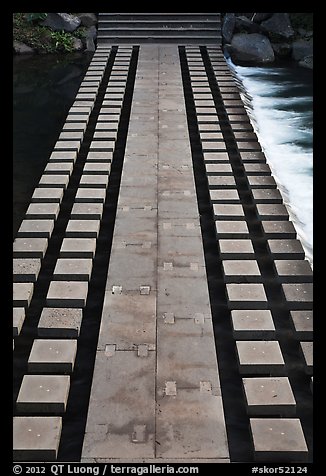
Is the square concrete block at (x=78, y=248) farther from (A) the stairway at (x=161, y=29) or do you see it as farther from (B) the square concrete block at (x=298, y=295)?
(A) the stairway at (x=161, y=29)

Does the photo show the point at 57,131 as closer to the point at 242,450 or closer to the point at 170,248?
the point at 170,248

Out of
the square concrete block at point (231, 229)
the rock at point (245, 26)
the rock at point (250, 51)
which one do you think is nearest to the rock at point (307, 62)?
the rock at point (250, 51)

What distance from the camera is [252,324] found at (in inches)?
414

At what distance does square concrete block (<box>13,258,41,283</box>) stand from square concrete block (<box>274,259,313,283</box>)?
5.11 meters

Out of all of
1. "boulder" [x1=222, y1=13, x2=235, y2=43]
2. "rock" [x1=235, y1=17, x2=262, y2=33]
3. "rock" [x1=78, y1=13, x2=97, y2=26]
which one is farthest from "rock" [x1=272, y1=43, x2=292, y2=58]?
"rock" [x1=78, y1=13, x2=97, y2=26]

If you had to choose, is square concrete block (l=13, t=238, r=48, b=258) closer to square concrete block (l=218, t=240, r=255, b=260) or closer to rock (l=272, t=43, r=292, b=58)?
square concrete block (l=218, t=240, r=255, b=260)

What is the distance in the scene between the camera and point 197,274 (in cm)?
1220

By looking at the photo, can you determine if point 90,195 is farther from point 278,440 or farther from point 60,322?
point 278,440

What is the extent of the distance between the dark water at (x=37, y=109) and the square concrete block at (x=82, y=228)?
155 cm

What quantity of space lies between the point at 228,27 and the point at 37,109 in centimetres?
1395

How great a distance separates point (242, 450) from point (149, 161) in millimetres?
10737
